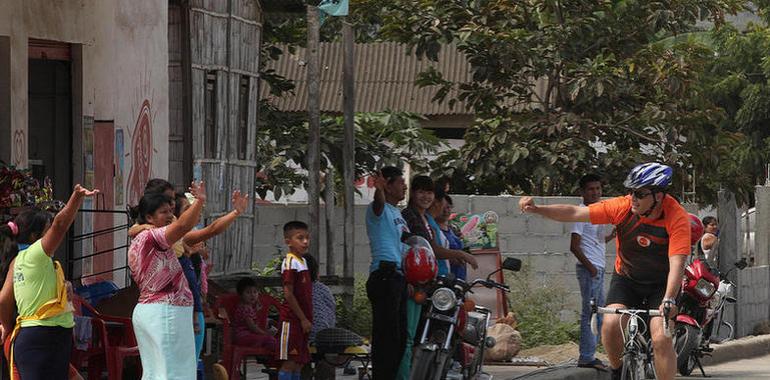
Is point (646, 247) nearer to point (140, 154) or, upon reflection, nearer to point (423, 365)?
point (423, 365)

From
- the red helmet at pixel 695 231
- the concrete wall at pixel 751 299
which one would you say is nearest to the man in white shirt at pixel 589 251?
the red helmet at pixel 695 231

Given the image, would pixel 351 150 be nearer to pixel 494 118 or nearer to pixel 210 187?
pixel 210 187

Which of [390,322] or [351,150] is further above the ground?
[351,150]

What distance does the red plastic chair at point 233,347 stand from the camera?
35.6 ft

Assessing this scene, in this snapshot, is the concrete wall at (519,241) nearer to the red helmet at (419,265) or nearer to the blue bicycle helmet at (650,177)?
the red helmet at (419,265)

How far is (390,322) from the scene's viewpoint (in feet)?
37.0

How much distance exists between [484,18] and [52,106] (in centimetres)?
735

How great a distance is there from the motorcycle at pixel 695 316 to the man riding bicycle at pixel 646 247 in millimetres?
3673

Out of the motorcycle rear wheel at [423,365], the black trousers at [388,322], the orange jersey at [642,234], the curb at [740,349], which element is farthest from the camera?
the curb at [740,349]

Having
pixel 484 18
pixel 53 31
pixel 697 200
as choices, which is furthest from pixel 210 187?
pixel 697 200

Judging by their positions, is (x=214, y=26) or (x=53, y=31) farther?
(x=214, y=26)

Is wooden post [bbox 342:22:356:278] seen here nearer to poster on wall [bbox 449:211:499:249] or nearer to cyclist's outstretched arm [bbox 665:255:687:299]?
poster on wall [bbox 449:211:499:249]

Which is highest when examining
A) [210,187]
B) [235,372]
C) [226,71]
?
[226,71]

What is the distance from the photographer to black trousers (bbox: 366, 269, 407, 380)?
11289mm
